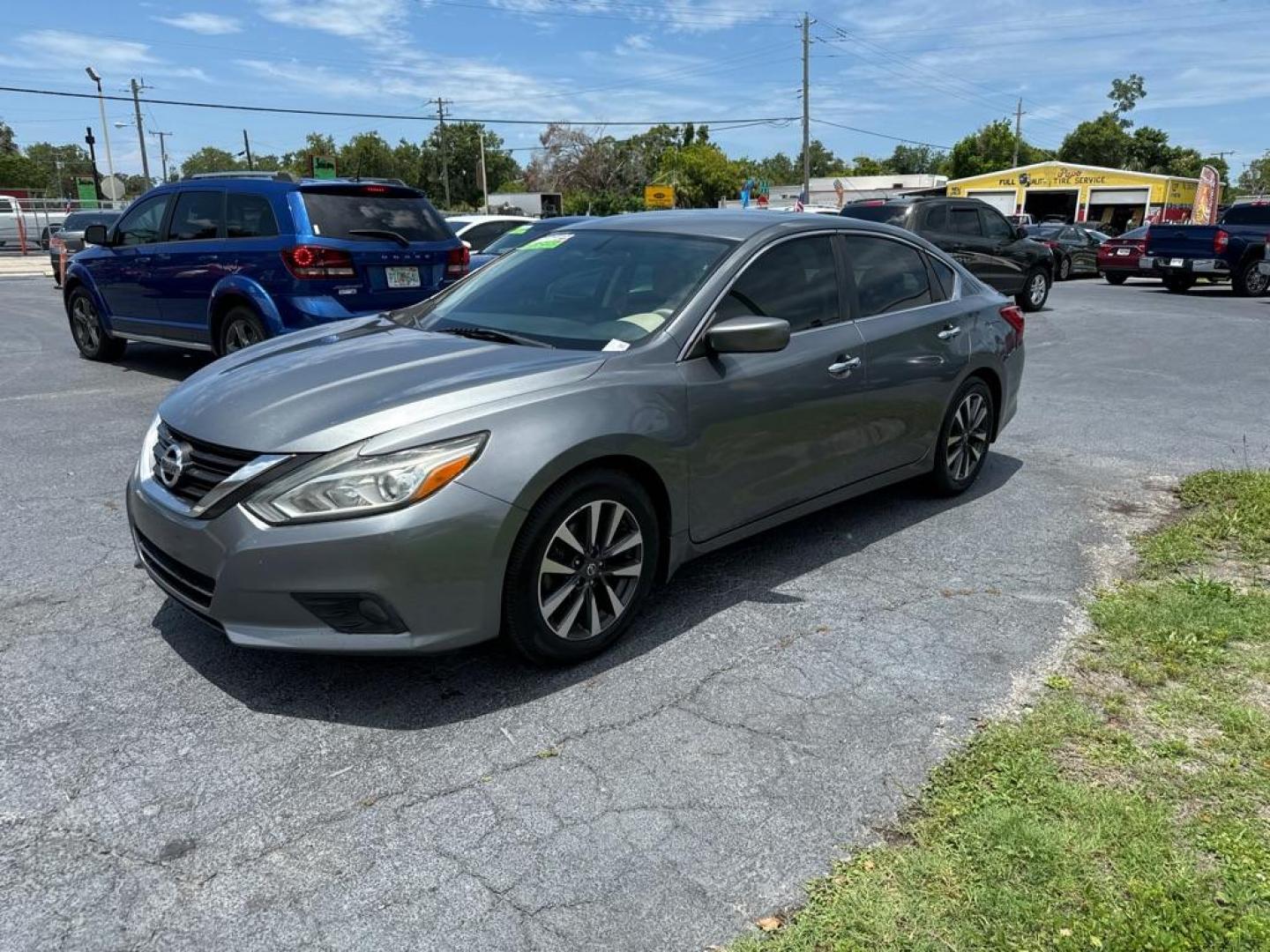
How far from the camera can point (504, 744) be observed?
3.05m

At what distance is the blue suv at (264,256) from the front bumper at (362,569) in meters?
4.85

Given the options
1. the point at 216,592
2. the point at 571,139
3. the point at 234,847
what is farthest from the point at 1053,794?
the point at 571,139

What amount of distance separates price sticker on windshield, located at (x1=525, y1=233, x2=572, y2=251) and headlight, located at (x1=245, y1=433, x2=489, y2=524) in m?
1.98

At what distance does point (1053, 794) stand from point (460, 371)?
91.8 inches

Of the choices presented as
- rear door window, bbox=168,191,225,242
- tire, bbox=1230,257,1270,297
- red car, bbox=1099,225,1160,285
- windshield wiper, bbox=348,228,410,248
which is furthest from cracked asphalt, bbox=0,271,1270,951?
red car, bbox=1099,225,1160,285

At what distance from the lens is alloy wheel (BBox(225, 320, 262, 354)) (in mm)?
7926

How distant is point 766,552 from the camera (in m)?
4.73

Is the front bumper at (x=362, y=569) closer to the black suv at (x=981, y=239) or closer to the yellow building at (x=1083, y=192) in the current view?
the black suv at (x=981, y=239)

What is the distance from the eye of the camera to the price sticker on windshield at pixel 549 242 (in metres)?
4.71

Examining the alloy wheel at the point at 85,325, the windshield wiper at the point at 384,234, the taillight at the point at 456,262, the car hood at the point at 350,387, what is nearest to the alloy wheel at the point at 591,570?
the car hood at the point at 350,387

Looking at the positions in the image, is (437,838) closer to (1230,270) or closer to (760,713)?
(760,713)

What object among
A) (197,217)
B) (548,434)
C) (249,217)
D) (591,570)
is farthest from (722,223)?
(197,217)

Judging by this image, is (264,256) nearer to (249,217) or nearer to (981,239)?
(249,217)

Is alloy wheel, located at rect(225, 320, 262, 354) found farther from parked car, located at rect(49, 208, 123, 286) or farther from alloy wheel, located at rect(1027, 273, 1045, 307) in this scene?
alloy wheel, located at rect(1027, 273, 1045, 307)
